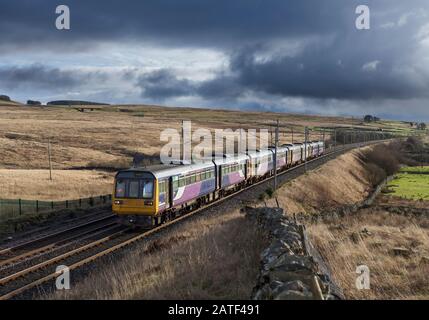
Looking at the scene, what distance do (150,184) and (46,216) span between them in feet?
28.8

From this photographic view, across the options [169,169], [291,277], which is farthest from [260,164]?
[291,277]

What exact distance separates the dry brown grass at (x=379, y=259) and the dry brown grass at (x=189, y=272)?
2053 millimetres

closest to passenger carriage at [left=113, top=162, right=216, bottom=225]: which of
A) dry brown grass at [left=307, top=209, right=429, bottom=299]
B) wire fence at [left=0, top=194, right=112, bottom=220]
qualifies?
dry brown grass at [left=307, top=209, right=429, bottom=299]

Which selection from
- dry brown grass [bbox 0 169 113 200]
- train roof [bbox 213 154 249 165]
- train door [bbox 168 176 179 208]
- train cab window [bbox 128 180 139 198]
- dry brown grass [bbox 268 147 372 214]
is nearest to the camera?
train cab window [bbox 128 180 139 198]

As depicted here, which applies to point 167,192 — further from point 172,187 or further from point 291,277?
point 291,277

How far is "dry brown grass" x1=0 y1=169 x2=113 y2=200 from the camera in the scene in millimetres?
41853

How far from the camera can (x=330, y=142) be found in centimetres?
15000

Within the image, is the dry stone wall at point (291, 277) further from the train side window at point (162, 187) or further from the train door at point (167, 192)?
the train door at point (167, 192)

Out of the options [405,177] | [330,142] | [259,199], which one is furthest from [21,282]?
[330,142]

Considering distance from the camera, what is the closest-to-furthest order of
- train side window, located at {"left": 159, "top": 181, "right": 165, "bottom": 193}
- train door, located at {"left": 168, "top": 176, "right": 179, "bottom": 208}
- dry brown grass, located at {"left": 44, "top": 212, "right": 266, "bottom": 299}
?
dry brown grass, located at {"left": 44, "top": 212, "right": 266, "bottom": 299}, train side window, located at {"left": 159, "top": 181, "right": 165, "bottom": 193}, train door, located at {"left": 168, "top": 176, "right": 179, "bottom": 208}

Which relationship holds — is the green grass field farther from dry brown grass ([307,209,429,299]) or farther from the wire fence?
dry brown grass ([307,209,429,299])

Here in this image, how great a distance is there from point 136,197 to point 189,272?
43.0ft

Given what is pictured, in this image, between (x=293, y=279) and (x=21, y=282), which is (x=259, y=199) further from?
(x=293, y=279)

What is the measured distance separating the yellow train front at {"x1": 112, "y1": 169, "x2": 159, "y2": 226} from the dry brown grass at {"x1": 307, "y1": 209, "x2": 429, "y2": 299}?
8146 mm
